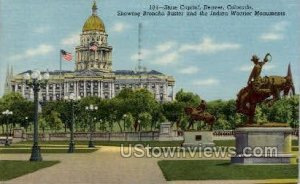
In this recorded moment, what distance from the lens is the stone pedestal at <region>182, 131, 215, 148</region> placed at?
98.5 ft

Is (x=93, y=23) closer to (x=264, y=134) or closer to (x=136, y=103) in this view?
(x=264, y=134)

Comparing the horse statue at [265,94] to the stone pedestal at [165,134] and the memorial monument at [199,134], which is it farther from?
the stone pedestal at [165,134]

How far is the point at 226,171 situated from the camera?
56.8ft

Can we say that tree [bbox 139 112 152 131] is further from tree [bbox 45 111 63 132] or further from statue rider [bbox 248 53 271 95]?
statue rider [bbox 248 53 271 95]

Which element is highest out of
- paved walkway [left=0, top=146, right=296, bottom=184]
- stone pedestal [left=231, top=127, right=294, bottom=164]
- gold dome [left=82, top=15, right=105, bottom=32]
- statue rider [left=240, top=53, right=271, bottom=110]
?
gold dome [left=82, top=15, right=105, bottom=32]

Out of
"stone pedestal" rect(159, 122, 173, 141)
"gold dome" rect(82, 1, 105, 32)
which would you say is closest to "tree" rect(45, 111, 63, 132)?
"stone pedestal" rect(159, 122, 173, 141)

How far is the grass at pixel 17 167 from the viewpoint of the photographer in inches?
671

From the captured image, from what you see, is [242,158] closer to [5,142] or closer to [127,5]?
[127,5]

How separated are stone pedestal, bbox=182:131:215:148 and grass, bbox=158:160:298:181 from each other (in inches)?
402

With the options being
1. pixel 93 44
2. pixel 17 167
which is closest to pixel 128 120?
pixel 93 44

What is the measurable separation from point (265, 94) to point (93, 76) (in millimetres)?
24056

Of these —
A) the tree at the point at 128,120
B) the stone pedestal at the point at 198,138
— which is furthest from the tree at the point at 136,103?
the stone pedestal at the point at 198,138

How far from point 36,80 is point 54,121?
20.6 meters

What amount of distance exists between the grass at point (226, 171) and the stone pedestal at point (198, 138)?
10219 millimetres
